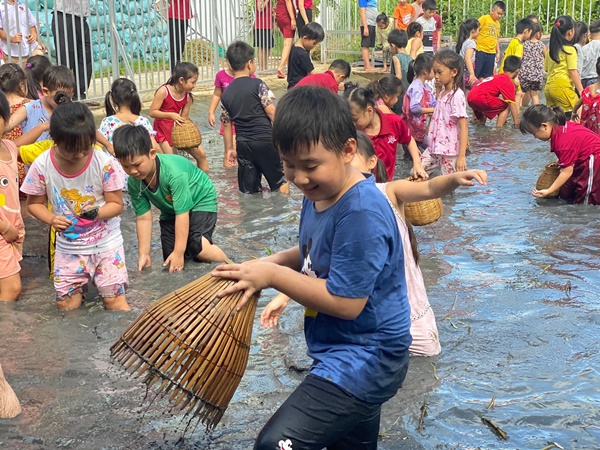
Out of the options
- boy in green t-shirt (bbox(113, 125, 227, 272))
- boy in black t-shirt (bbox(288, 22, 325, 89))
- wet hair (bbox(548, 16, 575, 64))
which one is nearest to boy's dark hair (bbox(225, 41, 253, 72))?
boy in black t-shirt (bbox(288, 22, 325, 89))

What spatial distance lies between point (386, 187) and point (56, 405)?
1.97 metres

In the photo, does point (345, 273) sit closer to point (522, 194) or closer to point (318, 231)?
point (318, 231)

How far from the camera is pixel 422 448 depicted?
3.79m

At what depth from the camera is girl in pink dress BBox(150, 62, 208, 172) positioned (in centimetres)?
976

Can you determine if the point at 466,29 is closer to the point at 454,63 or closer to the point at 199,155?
the point at 454,63

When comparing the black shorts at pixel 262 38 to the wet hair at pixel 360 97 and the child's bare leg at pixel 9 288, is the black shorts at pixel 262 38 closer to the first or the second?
the wet hair at pixel 360 97

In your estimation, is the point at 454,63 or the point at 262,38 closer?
the point at 454,63

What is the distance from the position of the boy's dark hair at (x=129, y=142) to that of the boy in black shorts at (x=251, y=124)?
3.47 metres

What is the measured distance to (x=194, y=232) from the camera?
6.56 meters

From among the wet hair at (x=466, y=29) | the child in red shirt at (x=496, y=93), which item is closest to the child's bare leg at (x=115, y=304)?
the child in red shirt at (x=496, y=93)

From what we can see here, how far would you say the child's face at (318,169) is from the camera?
269 cm

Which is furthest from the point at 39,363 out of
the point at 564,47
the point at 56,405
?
the point at 564,47

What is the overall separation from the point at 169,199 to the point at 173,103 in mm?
3973

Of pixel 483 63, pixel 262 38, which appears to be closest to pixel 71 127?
pixel 262 38
